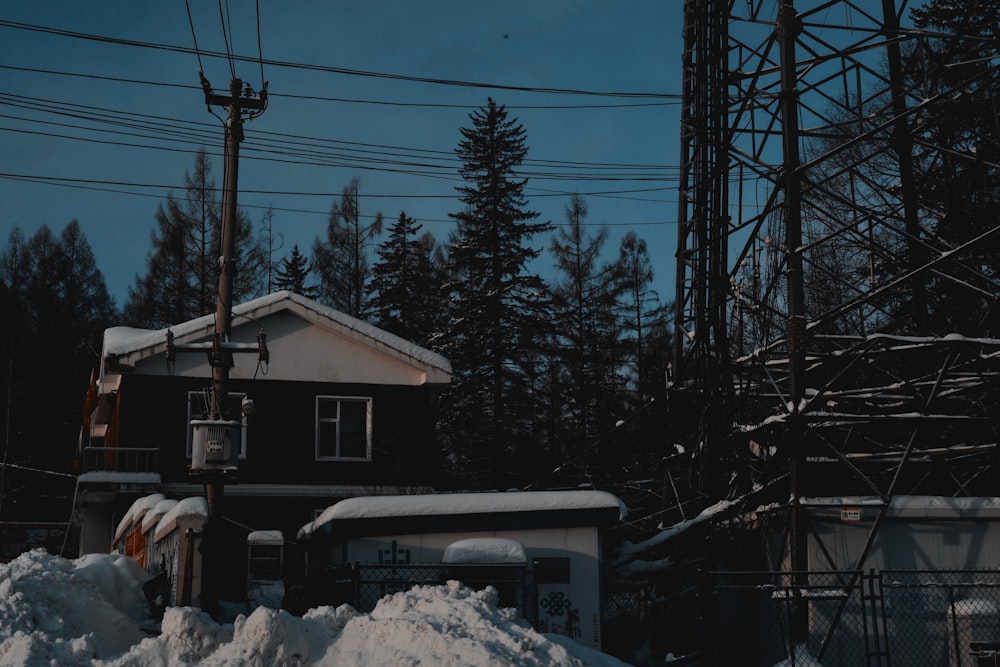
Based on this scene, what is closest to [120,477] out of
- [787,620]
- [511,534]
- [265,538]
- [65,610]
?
[265,538]

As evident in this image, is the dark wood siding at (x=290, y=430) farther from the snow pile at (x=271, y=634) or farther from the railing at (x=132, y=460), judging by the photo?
the snow pile at (x=271, y=634)

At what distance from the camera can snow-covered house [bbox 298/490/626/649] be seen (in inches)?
616

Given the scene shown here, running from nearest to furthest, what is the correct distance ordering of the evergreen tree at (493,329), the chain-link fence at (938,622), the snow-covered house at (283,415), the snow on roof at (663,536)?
the chain-link fence at (938,622), the snow on roof at (663,536), the snow-covered house at (283,415), the evergreen tree at (493,329)

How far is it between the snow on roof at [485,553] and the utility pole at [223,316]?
2987 mm

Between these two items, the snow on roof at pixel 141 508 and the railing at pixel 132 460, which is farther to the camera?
the railing at pixel 132 460

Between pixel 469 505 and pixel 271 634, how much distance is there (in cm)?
629

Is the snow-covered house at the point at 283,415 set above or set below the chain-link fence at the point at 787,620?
above

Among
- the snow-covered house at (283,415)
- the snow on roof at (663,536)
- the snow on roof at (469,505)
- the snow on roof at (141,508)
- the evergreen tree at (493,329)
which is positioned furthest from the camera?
the evergreen tree at (493,329)

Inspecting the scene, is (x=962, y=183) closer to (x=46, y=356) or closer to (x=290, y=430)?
(x=290, y=430)

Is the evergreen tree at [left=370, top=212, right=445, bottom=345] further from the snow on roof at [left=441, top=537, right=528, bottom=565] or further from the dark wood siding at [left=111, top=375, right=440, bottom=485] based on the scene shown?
the snow on roof at [left=441, top=537, right=528, bottom=565]

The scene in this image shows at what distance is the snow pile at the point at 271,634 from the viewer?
32.4 feet

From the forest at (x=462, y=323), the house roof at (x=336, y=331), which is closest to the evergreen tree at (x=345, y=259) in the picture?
the forest at (x=462, y=323)

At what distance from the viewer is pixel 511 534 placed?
16047 millimetres

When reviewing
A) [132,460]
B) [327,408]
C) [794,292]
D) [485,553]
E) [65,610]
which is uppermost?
[794,292]
